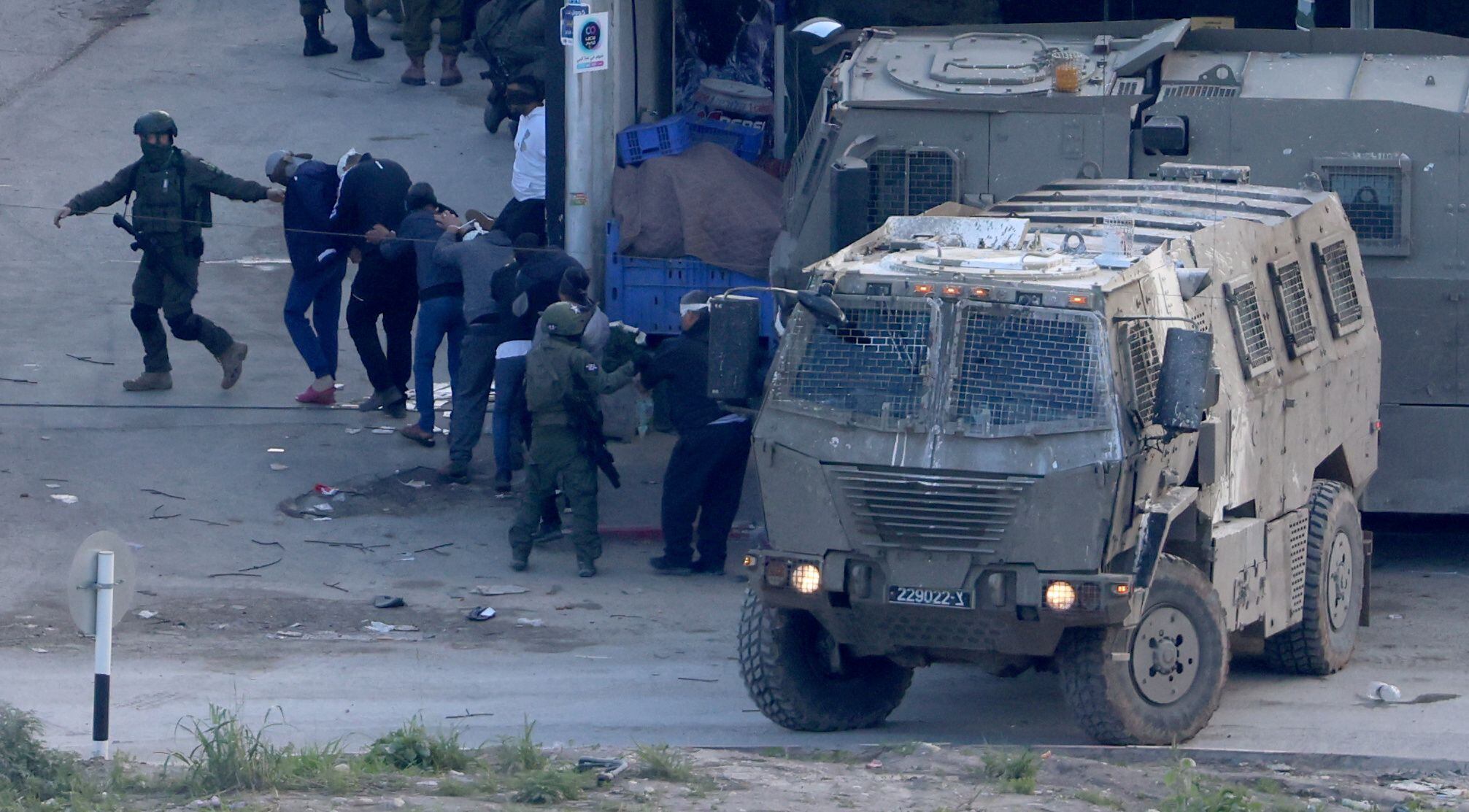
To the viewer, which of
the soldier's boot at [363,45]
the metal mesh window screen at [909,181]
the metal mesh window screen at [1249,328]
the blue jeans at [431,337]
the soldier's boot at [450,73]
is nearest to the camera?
the metal mesh window screen at [1249,328]

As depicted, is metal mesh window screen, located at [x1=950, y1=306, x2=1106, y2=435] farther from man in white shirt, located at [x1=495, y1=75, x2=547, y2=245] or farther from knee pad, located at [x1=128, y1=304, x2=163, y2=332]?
knee pad, located at [x1=128, y1=304, x2=163, y2=332]

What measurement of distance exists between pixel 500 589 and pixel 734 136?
526 centimetres

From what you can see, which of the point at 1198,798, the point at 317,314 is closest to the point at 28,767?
the point at 1198,798

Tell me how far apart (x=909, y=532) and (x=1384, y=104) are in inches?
180

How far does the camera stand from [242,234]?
17.1m

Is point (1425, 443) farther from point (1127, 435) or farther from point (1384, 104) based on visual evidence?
point (1127, 435)

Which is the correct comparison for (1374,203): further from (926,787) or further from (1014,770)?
(926,787)

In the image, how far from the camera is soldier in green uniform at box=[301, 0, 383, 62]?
20.5m

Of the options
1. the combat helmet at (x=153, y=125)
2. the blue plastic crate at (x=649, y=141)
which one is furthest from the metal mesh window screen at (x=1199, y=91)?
the combat helmet at (x=153, y=125)

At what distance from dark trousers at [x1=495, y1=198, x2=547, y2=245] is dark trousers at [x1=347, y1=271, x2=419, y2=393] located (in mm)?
774

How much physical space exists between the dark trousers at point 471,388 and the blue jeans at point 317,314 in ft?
5.09

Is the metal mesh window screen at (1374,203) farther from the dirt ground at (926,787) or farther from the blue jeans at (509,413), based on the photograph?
the blue jeans at (509,413)

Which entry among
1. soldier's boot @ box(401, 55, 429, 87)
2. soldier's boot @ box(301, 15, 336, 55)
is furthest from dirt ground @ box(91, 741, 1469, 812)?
soldier's boot @ box(301, 15, 336, 55)

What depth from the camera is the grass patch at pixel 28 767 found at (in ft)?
21.4
